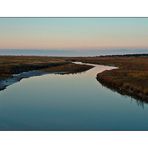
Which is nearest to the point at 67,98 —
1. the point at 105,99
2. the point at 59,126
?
the point at 105,99

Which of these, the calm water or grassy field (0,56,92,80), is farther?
grassy field (0,56,92,80)

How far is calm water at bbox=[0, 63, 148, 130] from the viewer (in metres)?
18.9

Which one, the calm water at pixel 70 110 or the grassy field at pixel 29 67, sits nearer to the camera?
the calm water at pixel 70 110

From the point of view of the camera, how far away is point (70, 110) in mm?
22922

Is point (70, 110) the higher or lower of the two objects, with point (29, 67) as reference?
lower

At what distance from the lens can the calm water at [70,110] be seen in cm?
1889

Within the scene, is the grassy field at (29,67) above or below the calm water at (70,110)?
above

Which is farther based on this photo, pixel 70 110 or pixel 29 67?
pixel 29 67

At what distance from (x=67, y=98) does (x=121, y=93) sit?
17.1 ft

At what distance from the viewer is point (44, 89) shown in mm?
34281

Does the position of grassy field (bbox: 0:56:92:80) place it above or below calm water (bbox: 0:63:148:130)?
above
